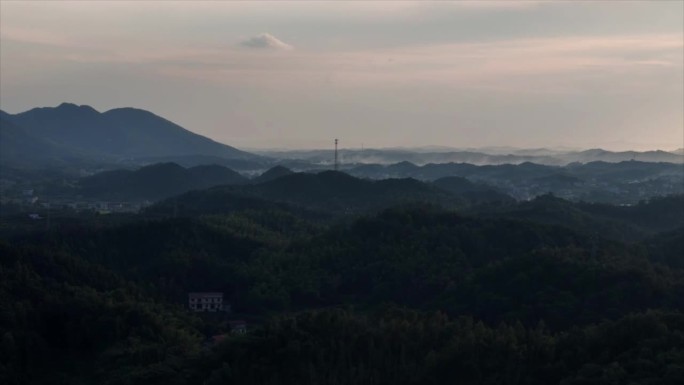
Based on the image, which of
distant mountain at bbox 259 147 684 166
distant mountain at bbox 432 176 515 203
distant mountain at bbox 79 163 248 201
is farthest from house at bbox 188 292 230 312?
distant mountain at bbox 259 147 684 166

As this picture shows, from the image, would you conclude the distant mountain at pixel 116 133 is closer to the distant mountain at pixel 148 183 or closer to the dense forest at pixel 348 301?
the distant mountain at pixel 148 183

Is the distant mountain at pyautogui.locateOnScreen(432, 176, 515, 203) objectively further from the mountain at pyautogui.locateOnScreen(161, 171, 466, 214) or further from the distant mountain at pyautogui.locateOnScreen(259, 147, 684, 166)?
the distant mountain at pyautogui.locateOnScreen(259, 147, 684, 166)

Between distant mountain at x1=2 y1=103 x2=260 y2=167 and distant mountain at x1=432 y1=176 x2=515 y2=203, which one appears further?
distant mountain at x1=2 y1=103 x2=260 y2=167

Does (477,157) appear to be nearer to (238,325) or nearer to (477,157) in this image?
(477,157)

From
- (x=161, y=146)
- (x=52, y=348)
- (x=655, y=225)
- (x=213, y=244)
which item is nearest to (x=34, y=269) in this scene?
(x=52, y=348)

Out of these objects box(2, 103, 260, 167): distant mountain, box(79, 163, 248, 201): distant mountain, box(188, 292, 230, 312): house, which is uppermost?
box(2, 103, 260, 167): distant mountain

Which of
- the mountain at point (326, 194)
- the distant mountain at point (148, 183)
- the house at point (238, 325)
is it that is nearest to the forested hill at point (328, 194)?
the mountain at point (326, 194)
